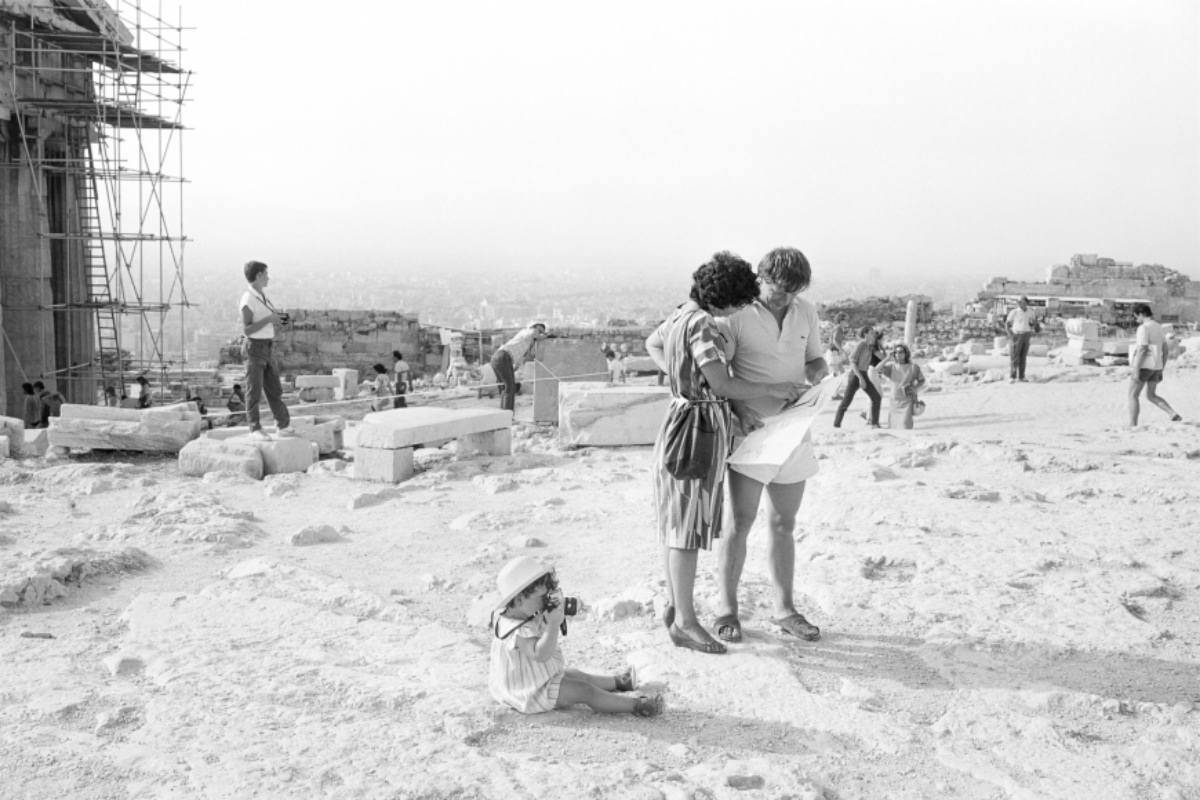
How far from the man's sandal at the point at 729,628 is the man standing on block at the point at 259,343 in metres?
5.42

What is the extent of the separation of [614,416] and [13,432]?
17.9ft

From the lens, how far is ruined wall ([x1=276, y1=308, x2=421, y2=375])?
24.7m

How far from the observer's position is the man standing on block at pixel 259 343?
A: 8.59m

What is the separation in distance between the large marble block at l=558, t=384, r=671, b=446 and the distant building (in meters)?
20.9

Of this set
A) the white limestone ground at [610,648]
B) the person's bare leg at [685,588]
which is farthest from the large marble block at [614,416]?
the person's bare leg at [685,588]

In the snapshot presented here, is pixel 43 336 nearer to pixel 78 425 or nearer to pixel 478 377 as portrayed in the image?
pixel 478 377

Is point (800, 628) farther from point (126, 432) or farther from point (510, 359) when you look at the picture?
point (510, 359)

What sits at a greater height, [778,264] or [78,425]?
[778,264]

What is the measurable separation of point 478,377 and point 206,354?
18.7 metres

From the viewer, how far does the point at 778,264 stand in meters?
4.12

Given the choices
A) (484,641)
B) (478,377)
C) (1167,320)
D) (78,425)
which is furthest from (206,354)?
(484,641)

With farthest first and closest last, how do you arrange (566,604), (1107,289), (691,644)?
(1107,289) < (691,644) < (566,604)

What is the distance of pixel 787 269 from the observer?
4109mm

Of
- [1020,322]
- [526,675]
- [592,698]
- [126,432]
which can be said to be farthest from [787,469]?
[1020,322]
